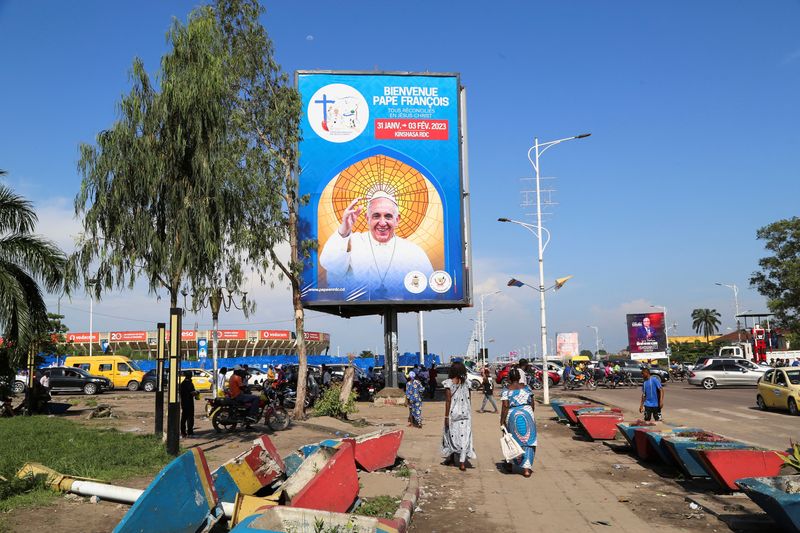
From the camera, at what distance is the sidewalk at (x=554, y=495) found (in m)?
7.83

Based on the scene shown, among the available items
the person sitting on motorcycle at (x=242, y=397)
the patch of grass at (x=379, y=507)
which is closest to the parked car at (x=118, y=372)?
the person sitting on motorcycle at (x=242, y=397)

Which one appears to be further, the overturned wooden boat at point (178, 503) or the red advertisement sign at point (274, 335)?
the red advertisement sign at point (274, 335)

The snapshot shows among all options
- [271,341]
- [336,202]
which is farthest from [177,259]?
[271,341]

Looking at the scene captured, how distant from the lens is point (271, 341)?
8712 cm

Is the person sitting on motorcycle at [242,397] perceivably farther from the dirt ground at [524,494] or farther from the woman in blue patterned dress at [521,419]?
the woman in blue patterned dress at [521,419]

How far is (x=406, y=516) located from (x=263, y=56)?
1939 cm

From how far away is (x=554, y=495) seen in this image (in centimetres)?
958

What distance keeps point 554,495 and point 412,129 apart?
23840mm

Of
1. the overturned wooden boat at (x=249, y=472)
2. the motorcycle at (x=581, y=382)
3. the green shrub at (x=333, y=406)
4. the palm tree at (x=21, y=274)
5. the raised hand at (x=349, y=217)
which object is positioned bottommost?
the motorcycle at (x=581, y=382)

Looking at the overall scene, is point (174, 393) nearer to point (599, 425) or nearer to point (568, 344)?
point (599, 425)

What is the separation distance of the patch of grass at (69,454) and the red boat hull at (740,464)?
8.23 metres

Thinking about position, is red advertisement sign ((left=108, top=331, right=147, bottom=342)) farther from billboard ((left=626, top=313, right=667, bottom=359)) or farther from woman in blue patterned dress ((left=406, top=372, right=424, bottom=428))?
woman in blue patterned dress ((left=406, top=372, right=424, bottom=428))

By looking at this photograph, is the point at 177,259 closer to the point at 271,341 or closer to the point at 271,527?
the point at 271,527

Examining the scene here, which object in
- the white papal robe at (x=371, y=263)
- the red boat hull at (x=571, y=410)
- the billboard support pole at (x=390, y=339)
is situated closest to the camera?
the red boat hull at (x=571, y=410)
